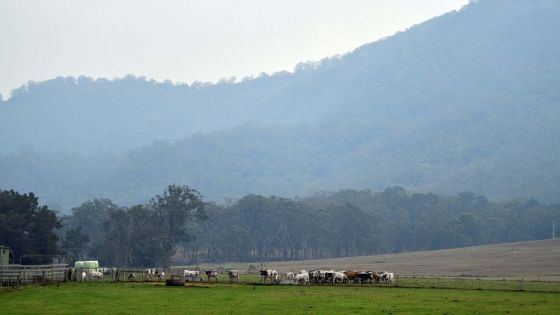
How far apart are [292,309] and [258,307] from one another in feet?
5.19

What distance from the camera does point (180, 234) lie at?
5241 inches

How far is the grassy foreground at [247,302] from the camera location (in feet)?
116

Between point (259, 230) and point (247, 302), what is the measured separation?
133909 millimetres

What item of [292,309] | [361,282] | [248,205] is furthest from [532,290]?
[248,205]

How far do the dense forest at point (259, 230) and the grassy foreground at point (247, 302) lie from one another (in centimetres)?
7757

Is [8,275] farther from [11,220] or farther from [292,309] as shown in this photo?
[11,220]

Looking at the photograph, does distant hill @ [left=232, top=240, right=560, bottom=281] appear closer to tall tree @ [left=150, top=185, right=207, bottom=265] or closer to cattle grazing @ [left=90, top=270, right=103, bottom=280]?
tall tree @ [left=150, top=185, right=207, bottom=265]

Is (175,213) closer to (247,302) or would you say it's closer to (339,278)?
(339,278)

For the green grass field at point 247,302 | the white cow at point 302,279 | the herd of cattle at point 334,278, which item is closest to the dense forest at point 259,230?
the herd of cattle at point 334,278

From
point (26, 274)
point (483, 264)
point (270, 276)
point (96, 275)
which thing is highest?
point (483, 264)

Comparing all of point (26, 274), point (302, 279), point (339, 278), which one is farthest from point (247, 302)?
point (339, 278)

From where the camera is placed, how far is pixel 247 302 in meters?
39.7

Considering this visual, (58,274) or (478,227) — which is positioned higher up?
(478,227)

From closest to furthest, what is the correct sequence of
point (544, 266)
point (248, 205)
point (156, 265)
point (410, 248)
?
point (544, 266)
point (156, 265)
point (248, 205)
point (410, 248)
